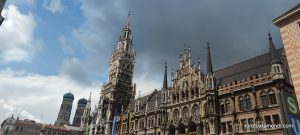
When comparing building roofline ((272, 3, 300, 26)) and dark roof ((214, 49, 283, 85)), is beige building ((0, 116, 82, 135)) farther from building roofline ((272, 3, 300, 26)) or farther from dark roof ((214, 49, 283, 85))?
building roofline ((272, 3, 300, 26))

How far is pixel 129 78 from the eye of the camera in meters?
74.1

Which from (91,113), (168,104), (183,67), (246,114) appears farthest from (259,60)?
(91,113)

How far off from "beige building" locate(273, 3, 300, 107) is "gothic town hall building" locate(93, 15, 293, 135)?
685 centimetres

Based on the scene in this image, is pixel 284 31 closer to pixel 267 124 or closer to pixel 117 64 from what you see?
pixel 267 124

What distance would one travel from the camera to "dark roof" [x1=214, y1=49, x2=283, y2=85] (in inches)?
1432

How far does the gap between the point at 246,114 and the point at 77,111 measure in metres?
148

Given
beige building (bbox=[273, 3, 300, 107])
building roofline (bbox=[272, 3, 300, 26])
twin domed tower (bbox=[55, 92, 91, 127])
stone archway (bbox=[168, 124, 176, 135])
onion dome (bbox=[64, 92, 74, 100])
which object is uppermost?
onion dome (bbox=[64, 92, 74, 100])

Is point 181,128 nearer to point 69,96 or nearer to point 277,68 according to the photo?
point 277,68

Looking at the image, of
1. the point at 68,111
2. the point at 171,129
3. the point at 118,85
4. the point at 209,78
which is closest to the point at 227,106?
the point at 209,78

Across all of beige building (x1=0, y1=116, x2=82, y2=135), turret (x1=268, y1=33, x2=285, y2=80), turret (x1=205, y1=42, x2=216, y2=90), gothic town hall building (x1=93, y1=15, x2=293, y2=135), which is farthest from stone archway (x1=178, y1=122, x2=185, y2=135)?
beige building (x1=0, y1=116, x2=82, y2=135)

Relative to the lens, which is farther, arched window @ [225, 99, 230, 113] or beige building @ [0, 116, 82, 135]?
beige building @ [0, 116, 82, 135]

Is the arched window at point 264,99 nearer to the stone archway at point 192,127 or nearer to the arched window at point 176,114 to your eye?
the stone archway at point 192,127

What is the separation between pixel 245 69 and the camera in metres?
39.5

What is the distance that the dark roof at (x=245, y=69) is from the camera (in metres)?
36.4
